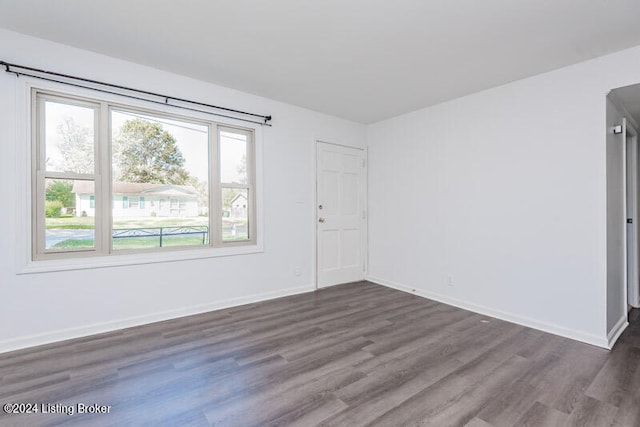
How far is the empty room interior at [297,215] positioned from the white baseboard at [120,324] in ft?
0.06

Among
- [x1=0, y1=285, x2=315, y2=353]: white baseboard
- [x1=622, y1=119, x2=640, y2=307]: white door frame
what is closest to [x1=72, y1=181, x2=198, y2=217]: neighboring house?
[x1=0, y1=285, x2=315, y2=353]: white baseboard

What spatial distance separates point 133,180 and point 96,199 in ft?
1.22

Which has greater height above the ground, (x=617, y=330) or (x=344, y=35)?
(x=344, y=35)

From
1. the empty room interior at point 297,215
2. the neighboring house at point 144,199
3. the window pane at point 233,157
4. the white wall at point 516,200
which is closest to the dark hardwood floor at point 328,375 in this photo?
the empty room interior at point 297,215

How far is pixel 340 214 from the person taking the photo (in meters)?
4.71

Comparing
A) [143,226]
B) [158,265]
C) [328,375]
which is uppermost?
[143,226]

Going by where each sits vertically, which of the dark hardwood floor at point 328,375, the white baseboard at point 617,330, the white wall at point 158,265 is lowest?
the dark hardwood floor at point 328,375

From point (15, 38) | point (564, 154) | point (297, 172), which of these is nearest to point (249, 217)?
point (297, 172)

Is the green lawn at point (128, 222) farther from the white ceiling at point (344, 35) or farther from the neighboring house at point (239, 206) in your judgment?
the white ceiling at point (344, 35)

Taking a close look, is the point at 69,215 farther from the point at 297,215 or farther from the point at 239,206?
the point at 297,215

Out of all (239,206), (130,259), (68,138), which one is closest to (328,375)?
(130,259)

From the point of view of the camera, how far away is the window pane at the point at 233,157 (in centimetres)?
367

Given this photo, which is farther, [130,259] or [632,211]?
[632,211]

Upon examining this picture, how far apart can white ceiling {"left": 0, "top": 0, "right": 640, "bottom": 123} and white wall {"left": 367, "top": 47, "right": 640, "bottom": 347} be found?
0.33 metres
